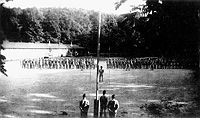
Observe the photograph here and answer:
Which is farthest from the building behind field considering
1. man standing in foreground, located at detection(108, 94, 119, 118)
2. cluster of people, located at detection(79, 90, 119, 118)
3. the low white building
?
man standing in foreground, located at detection(108, 94, 119, 118)

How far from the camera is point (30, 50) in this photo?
184 feet

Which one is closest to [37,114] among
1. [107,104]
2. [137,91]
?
[107,104]

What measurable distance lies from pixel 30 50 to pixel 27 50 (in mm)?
923

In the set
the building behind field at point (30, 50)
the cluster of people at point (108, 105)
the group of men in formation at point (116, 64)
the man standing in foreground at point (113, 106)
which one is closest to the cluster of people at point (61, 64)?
the group of men in formation at point (116, 64)

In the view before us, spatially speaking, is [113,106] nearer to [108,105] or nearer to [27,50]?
[108,105]

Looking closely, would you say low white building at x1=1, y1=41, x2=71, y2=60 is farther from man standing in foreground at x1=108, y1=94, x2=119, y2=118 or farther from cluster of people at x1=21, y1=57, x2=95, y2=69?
man standing in foreground at x1=108, y1=94, x2=119, y2=118

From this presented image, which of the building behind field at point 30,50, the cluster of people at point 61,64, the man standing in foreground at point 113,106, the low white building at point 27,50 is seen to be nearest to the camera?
the man standing in foreground at point 113,106

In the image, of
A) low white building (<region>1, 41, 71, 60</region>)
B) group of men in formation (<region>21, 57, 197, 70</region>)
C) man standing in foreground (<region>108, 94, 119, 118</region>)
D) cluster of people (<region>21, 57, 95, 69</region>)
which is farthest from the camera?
low white building (<region>1, 41, 71, 60</region>)

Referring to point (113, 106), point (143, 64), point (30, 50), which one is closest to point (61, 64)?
point (143, 64)

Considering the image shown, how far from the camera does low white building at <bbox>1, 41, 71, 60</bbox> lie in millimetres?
51434

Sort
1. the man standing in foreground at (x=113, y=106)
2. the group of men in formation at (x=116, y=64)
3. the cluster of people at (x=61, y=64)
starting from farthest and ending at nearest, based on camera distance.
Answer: the group of men in formation at (x=116, y=64) → the cluster of people at (x=61, y=64) → the man standing in foreground at (x=113, y=106)

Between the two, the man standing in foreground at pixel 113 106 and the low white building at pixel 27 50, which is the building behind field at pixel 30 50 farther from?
the man standing in foreground at pixel 113 106

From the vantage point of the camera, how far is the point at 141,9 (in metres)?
9.51

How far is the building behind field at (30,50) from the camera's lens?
51.6 m
